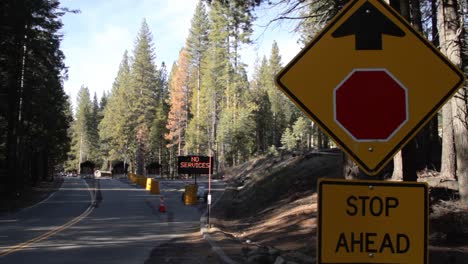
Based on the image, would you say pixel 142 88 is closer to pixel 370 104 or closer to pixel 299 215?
pixel 299 215

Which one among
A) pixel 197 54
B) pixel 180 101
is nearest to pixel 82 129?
pixel 180 101

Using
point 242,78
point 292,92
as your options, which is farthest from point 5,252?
point 242,78

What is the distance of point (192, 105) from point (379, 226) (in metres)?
73.4

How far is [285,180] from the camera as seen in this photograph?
25.8 metres

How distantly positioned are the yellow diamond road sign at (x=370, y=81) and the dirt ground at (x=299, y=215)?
6.18m

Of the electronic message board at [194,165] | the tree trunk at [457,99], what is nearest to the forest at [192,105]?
the tree trunk at [457,99]

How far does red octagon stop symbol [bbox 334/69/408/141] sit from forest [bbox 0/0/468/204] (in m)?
4.46

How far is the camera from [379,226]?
2896 mm

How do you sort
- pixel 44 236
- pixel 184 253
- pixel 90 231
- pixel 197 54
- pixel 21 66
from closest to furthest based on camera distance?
pixel 184 253
pixel 44 236
pixel 90 231
pixel 21 66
pixel 197 54

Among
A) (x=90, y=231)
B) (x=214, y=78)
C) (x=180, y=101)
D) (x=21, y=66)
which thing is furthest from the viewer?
(x=180, y=101)

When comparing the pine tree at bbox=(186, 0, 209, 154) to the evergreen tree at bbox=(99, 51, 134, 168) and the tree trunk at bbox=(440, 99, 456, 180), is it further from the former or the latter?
the tree trunk at bbox=(440, 99, 456, 180)

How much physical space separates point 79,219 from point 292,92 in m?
22.3

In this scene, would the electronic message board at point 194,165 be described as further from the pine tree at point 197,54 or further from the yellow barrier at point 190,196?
the pine tree at point 197,54

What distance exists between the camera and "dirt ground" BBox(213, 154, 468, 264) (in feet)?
33.1
